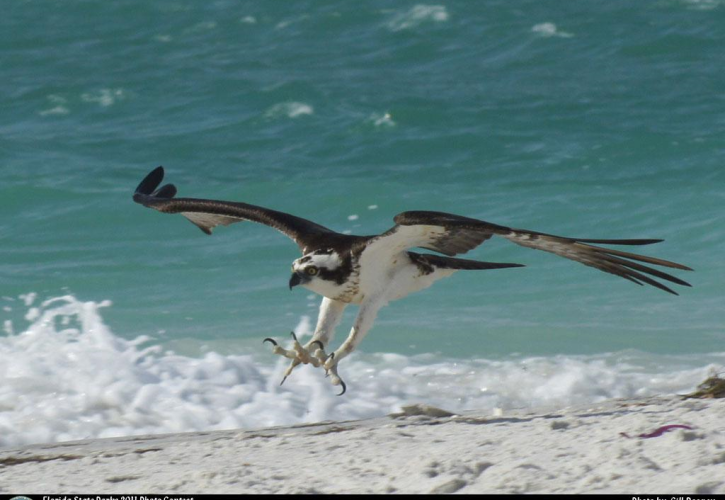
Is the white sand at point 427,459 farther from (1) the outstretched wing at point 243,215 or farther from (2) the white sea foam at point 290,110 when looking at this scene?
(2) the white sea foam at point 290,110

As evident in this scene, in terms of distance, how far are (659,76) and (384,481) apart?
14.7 meters

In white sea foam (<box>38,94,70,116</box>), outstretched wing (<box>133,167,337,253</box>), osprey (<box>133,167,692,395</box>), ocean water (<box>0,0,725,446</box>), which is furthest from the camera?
white sea foam (<box>38,94,70,116</box>)

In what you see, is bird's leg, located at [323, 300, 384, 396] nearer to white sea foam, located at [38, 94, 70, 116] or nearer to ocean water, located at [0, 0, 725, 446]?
→ ocean water, located at [0, 0, 725, 446]

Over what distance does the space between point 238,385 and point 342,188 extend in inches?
280

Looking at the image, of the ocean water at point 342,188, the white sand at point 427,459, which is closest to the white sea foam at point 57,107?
the ocean water at point 342,188

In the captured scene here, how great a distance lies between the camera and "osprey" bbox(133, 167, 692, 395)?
19.4ft

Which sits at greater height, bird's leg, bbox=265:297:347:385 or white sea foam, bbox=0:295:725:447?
bird's leg, bbox=265:297:347:385

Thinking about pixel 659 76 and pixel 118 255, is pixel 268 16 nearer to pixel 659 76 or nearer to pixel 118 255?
pixel 659 76

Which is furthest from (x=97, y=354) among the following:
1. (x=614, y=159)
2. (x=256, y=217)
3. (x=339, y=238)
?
(x=614, y=159)

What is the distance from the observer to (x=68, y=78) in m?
19.7

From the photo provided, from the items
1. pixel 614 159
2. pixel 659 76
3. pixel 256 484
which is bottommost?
pixel 256 484

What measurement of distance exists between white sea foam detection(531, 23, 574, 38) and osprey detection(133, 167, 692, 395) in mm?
13717

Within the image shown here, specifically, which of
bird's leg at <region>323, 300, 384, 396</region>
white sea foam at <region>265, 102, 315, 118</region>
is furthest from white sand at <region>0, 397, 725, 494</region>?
white sea foam at <region>265, 102, 315, 118</region>

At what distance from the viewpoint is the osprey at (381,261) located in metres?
5.90
